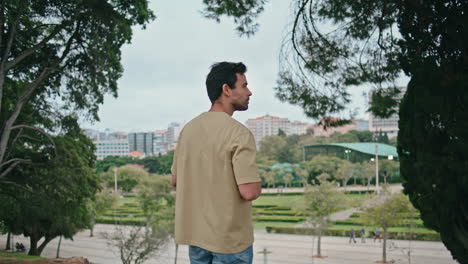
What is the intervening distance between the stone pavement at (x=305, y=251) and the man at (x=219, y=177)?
46.2 ft

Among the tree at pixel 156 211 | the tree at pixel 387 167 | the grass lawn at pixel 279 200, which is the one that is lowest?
the grass lawn at pixel 279 200

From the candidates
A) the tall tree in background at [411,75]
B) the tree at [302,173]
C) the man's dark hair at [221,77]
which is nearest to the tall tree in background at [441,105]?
the tall tree in background at [411,75]

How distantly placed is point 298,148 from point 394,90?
47.0 metres

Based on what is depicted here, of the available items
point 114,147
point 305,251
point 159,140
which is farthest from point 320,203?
point 159,140

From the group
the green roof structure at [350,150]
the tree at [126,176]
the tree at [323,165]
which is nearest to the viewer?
the tree at [323,165]

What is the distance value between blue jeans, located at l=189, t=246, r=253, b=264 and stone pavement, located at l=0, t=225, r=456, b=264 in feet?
46.1

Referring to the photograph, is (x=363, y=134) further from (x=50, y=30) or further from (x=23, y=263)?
(x=23, y=263)

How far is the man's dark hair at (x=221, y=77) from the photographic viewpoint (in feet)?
4.94

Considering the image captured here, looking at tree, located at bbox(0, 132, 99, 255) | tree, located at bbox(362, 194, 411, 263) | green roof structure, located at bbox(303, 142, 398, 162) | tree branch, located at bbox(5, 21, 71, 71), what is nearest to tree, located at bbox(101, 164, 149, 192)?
green roof structure, located at bbox(303, 142, 398, 162)

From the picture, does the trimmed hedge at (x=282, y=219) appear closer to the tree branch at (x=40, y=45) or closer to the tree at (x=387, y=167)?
the tree at (x=387, y=167)

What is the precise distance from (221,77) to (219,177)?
1.03 ft

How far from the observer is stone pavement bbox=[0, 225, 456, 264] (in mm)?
15812

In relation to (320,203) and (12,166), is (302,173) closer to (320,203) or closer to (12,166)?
(320,203)

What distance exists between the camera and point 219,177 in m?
1.42
